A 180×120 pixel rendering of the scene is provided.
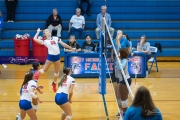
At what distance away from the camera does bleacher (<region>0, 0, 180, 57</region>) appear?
20.4 metres

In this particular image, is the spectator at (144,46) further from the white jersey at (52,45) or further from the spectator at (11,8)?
the spectator at (11,8)

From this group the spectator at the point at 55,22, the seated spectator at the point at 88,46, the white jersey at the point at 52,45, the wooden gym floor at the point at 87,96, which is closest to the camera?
the wooden gym floor at the point at 87,96

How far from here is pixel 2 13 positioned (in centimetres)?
2105

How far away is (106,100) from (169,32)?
9.09 m

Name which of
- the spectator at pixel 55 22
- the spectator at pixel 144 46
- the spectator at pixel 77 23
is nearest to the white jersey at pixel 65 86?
the spectator at pixel 144 46

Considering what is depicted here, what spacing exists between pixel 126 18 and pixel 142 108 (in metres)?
16.0

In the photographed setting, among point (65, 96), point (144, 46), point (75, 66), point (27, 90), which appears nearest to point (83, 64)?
point (75, 66)

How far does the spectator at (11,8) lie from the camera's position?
20422mm

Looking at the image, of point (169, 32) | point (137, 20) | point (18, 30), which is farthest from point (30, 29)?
point (169, 32)

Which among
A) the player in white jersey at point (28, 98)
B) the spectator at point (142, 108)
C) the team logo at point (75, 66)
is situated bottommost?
the team logo at point (75, 66)

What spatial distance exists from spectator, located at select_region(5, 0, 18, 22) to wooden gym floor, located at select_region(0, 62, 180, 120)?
11.6 feet

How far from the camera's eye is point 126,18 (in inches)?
845

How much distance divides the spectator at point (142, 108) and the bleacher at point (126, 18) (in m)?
14.4

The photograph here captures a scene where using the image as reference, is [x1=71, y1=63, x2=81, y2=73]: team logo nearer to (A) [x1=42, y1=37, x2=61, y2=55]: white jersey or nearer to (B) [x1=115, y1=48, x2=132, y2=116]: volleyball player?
(A) [x1=42, y1=37, x2=61, y2=55]: white jersey
